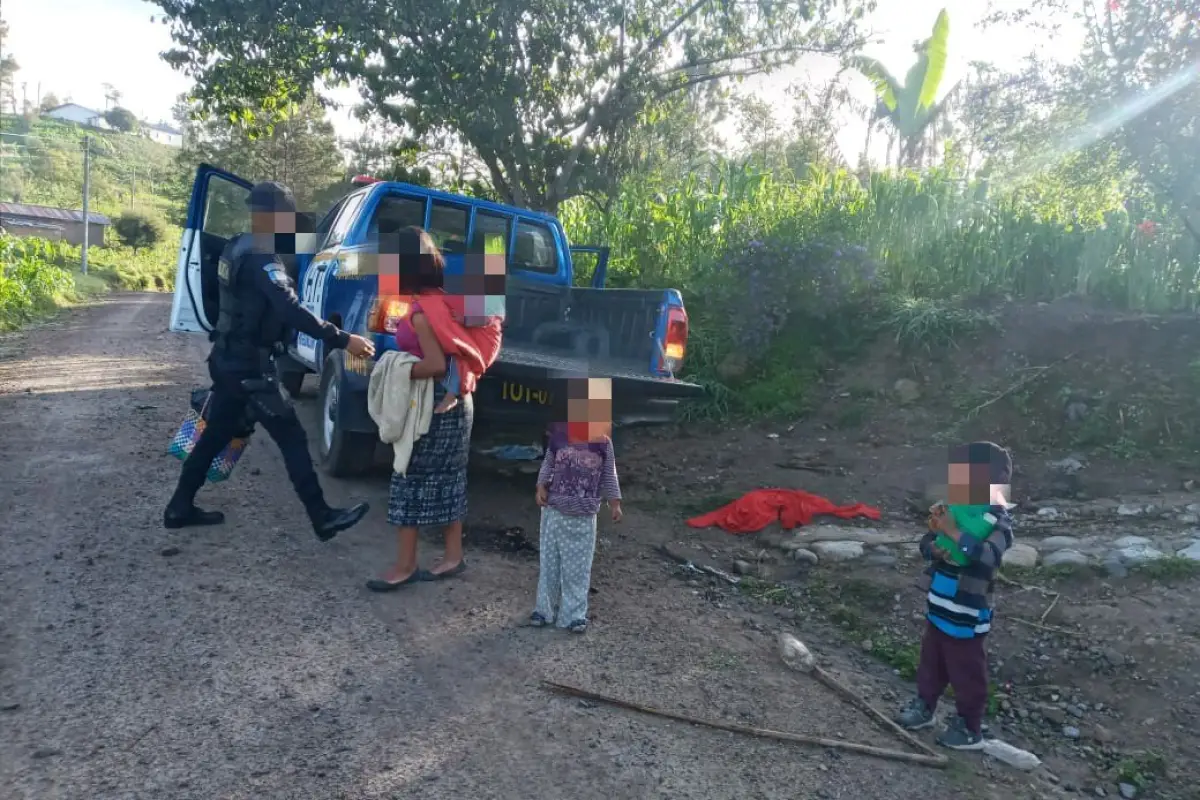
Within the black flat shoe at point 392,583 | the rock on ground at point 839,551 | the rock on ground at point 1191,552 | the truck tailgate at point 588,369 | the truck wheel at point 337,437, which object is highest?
the truck tailgate at point 588,369

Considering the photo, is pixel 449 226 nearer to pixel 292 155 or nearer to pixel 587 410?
pixel 587 410

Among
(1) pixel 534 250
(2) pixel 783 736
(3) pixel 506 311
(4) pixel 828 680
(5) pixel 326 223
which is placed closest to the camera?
(2) pixel 783 736

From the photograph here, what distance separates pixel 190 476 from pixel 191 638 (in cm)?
143

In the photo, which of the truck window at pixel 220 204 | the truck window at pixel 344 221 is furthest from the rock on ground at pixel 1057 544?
the truck window at pixel 220 204

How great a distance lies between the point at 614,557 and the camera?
5.11 m

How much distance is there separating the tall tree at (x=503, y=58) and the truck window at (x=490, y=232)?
15.4 ft

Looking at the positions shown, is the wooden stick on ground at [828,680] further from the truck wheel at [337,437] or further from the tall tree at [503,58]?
the tall tree at [503,58]

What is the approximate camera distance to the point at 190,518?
4719mm

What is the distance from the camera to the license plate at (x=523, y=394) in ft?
16.6

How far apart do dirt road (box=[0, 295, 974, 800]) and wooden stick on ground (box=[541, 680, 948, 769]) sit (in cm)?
4

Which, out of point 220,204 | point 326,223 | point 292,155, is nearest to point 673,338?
→ point 326,223

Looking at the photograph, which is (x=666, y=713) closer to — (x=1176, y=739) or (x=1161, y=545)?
(x=1176, y=739)

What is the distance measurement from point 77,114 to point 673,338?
5224 inches

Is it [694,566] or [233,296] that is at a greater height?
[233,296]
